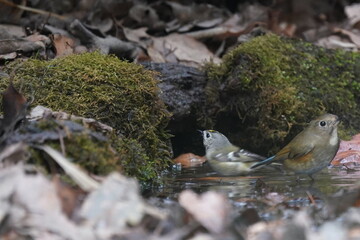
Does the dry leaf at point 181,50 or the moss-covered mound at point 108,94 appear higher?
the moss-covered mound at point 108,94

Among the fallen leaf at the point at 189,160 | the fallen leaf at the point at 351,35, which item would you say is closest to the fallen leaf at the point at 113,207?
the fallen leaf at the point at 189,160

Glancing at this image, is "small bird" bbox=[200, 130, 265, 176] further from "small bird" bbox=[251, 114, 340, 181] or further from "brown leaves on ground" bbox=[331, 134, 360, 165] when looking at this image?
"brown leaves on ground" bbox=[331, 134, 360, 165]

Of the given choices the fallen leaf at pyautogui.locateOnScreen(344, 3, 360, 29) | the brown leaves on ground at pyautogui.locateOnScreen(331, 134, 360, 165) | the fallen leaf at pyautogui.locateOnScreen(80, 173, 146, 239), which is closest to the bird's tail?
the brown leaves on ground at pyautogui.locateOnScreen(331, 134, 360, 165)

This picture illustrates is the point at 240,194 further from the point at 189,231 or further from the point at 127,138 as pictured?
the point at 189,231

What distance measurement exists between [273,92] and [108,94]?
7.51ft

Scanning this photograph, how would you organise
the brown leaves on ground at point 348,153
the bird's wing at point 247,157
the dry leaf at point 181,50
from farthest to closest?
the dry leaf at point 181,50 < the brown leaves on ground at point 348,153 < the bird's wing at point 247,157

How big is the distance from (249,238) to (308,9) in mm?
9705

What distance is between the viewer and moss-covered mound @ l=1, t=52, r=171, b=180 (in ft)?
18.4

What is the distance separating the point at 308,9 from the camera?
1211 centimetres

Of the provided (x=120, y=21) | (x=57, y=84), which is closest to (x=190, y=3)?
(x=120, y=21)

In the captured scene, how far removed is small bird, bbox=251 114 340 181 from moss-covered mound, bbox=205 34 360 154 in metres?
1.09

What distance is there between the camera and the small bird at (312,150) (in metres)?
5.96

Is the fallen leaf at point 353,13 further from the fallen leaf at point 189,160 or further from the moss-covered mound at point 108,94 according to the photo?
the moss-covered mound at point 108,94

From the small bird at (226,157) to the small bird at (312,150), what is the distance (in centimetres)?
12
